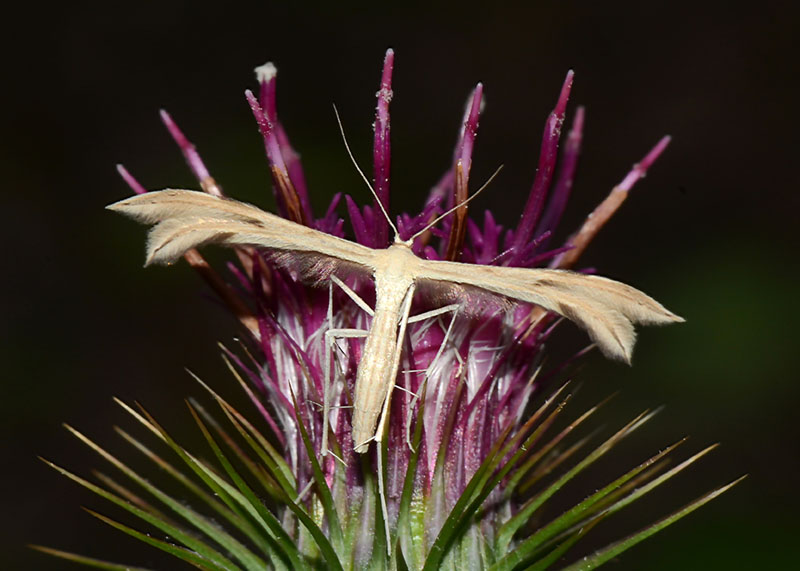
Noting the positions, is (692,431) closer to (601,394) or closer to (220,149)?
(601,394)

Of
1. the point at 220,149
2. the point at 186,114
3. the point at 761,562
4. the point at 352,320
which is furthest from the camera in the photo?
the point at 186,114

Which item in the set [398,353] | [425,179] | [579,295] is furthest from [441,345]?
[425,179]

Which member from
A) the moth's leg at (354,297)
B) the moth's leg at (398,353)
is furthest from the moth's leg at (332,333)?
the moth's leg at (398,353)

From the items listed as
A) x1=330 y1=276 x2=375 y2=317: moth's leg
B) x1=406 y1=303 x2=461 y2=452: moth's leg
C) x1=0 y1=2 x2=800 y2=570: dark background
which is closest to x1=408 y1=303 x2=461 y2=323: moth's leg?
x1=406 y1=303 x2=461 y2=452: moth's leg

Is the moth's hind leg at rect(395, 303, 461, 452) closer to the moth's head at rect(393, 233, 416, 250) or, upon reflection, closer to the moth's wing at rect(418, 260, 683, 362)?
the moth's wing at rect(418, 260, 683, 362)

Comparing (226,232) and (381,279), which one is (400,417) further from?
(226,232)

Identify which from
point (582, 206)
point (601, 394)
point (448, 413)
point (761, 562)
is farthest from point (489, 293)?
point (582, 206)

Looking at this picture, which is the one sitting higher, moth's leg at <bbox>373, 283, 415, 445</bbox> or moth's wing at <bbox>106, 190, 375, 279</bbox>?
moth's wing at <bbox>106, 190, 375, 279</bbox>

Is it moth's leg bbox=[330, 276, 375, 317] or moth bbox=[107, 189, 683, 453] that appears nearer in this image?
moth bbox=[107, 189, 683, 453]
